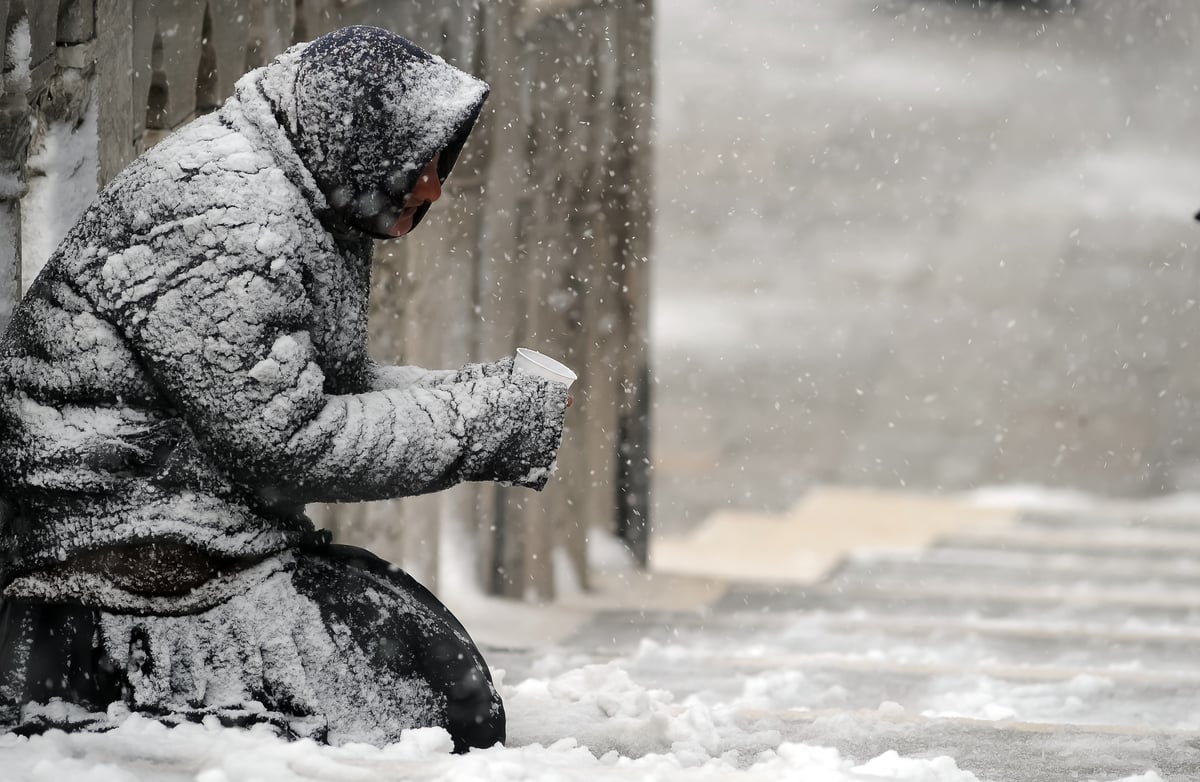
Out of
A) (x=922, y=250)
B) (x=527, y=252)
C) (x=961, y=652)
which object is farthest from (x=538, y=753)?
(x=922, y=250)

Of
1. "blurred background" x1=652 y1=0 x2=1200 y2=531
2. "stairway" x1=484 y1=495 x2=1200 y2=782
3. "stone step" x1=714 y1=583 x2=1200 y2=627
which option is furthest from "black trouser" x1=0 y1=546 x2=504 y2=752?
"blurred background" x1=652 y1=0 x2=1200 y2=531

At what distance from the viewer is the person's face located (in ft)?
6.10

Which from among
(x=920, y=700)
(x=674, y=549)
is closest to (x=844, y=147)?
(x=674, y=549)

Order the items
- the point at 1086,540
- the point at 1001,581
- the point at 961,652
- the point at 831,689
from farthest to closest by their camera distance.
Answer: the point at 1086,540 < the point at 1001,581 < the point at 961,652 < the point at 831,689

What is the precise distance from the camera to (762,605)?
17.9 feet

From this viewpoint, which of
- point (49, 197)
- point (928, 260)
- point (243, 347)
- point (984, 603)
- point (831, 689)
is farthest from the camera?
point (928, 260)

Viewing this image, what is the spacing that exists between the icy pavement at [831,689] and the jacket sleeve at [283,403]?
0.32 m

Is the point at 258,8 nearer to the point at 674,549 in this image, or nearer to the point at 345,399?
the point at 345,399

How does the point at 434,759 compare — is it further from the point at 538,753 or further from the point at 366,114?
the point at 366,114

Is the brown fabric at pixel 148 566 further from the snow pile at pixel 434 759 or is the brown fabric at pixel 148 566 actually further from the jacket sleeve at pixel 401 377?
the jacket sleeve at pixel 401 377

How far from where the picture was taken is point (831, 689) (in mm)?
3123

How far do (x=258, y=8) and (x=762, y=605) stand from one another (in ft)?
10.2

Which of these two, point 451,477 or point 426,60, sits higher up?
point 426,60

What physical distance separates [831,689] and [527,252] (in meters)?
2.09
